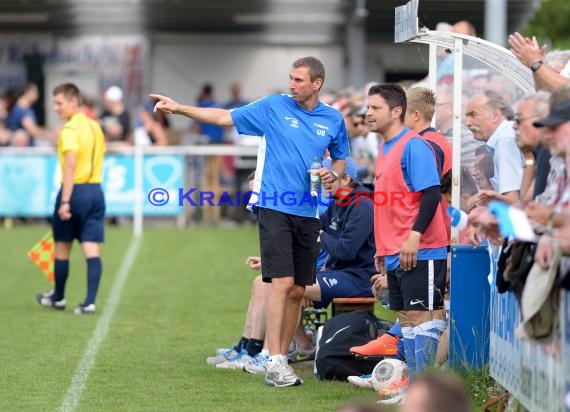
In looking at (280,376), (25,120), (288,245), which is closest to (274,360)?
(280,376)

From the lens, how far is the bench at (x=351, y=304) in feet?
31.8

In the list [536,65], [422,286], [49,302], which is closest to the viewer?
[536,65]

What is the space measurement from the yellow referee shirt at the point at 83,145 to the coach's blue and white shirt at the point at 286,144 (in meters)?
3.99

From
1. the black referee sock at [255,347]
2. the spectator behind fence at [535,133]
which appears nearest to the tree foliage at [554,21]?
the black referee sock at [255,347]

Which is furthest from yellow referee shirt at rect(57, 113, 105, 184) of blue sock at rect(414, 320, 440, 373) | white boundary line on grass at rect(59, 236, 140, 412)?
blue sock at rect(414, 320, 440, 373)

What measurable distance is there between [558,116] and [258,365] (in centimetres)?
395

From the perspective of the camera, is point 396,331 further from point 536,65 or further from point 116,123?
point 116,123

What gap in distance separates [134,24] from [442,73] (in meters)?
17.5

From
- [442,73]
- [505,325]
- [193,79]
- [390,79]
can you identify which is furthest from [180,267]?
[390,79]

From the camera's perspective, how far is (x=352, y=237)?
958cm

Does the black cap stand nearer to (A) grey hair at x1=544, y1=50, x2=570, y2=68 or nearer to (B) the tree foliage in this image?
A: (A) grey hair at x1=544, y1=50, x2=570, y2=68

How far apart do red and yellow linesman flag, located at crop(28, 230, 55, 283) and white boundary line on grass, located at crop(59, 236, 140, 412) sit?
0.70 meters

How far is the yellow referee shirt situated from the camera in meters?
12.6

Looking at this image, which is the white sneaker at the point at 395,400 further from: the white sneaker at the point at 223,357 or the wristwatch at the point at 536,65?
the wristwatch at the point at 536,65
